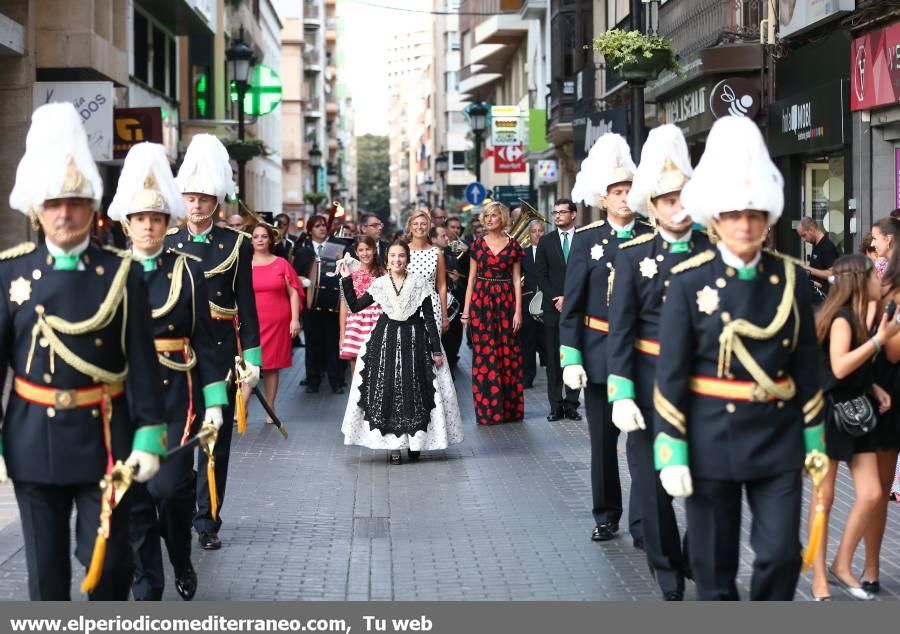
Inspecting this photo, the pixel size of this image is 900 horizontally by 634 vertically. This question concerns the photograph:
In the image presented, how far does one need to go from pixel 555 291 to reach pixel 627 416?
9064mm

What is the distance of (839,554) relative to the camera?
8422 mm

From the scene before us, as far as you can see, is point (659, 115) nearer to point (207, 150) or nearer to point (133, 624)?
point (207, 150)

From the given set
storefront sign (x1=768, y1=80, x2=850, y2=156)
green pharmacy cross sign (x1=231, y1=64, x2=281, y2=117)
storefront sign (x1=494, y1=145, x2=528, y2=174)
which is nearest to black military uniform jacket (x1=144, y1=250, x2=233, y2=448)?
storefront sign (x1=768, y1=80, x2=850, y2=156)

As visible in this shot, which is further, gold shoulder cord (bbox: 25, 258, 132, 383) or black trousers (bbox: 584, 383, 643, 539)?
black trousers (bbox: 584, 383, 643, 539)

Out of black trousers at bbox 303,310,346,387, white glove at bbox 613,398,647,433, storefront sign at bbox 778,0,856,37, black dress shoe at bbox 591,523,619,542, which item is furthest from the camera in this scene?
black trousers at bbox 303,310,346,387

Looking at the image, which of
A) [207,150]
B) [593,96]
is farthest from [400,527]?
[593,96]

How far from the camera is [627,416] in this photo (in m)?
7.39

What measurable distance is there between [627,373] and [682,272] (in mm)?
1258

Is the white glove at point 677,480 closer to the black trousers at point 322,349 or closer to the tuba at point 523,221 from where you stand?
the tuba at point 523,221

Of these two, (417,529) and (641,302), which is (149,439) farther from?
(417,529)

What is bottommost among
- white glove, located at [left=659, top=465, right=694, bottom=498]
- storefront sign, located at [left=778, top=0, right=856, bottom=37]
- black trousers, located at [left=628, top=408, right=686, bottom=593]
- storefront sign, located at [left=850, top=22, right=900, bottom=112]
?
black trousers, located at [left=628, top=408, right=686, bottom=593]

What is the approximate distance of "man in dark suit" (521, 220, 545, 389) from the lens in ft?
60.7

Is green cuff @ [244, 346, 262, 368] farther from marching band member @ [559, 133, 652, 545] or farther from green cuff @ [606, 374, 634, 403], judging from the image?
green cuff @ [606, 374, 634, 403]

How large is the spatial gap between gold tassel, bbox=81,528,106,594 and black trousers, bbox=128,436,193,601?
1.46 meters
